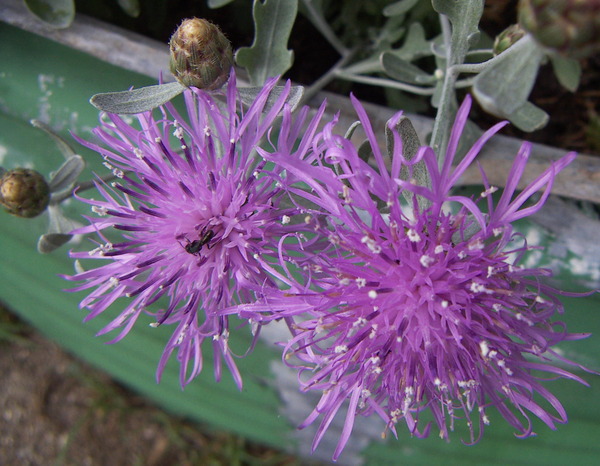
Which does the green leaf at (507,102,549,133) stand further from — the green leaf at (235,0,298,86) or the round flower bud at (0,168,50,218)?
the round flower bud at (0,168,50,218)

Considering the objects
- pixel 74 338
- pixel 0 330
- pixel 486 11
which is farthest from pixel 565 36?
pixel 0 330

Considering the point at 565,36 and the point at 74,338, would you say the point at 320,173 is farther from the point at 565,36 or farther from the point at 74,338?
the point at 74,338

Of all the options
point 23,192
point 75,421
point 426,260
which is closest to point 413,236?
point 426,260

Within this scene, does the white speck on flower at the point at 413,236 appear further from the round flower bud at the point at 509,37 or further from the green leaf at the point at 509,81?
the round flower bud at the point at 509,37

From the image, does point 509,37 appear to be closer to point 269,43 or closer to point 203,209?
point 269,43

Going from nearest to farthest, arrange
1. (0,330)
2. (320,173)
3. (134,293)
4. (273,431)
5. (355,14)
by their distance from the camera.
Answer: (320,173)
(134,293)
(355,14)
(273,431)
(0,330)

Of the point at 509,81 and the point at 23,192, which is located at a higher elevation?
the point at 509,81

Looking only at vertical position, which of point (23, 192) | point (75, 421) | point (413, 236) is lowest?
point (75, 421)

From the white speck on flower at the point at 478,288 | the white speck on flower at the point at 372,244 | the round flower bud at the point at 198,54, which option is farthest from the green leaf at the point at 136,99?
the white speck on flower at the point at 478,288
